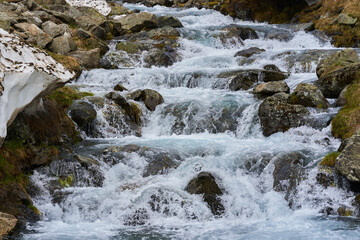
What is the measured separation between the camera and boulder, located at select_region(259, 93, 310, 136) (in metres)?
13.2

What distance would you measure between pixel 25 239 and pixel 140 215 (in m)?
2.33

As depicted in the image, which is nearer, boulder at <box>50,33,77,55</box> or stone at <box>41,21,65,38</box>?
boulder at <box>50,33,77,55</box>

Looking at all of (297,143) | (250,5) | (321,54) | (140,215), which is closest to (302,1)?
(250,5)

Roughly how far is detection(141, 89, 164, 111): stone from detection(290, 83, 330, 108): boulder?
4.89 meters

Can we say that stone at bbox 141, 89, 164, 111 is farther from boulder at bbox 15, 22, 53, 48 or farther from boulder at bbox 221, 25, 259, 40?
boulder at bbox 221, 25, 259, 40

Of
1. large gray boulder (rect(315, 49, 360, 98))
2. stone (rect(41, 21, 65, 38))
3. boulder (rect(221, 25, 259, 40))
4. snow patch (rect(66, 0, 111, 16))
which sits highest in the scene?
snow patch (rect(66, 0, 111, 16))

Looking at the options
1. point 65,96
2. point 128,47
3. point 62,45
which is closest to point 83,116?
point 65,96

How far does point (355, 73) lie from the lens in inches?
559

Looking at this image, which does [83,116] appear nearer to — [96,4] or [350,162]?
[350,162]

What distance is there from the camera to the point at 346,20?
24.6 meters

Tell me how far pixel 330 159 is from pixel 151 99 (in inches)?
288

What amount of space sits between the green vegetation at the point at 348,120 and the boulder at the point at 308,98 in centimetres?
74

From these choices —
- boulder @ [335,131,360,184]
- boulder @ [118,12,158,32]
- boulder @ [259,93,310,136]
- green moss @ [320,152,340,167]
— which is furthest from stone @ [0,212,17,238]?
boulder @ [118,12,158,32]

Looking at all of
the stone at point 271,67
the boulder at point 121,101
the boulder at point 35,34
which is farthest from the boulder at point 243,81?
the boulder at point 35,34
